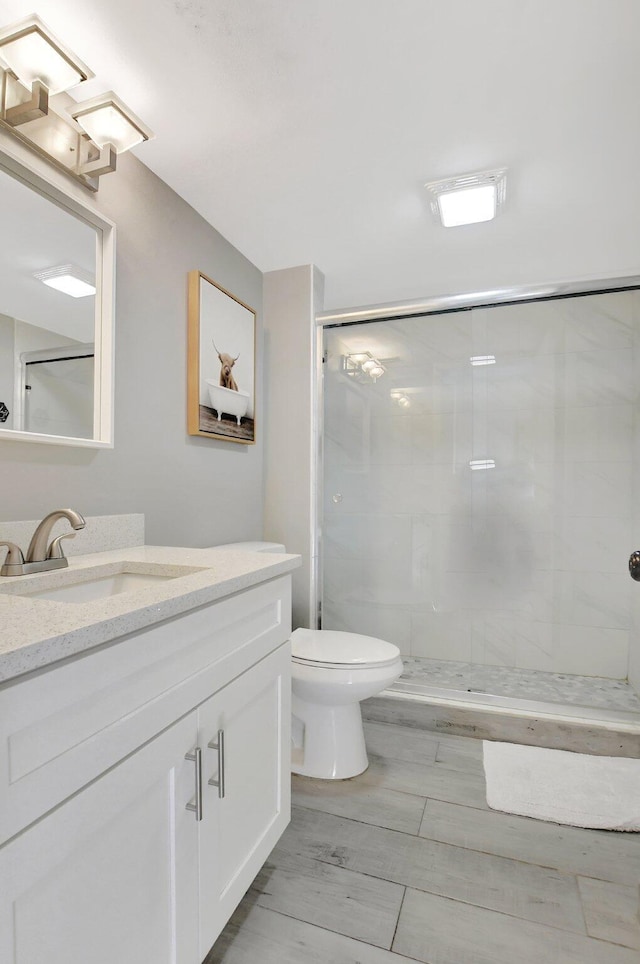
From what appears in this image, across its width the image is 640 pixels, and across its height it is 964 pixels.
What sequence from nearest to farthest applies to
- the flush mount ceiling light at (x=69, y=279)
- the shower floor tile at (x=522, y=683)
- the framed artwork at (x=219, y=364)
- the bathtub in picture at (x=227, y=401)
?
the flush mount ceiling light at (x=69, y=279) < the framed artwork at (x=219, y=364) < the bathtub in picture at (x=227, y=401) < the shower floor tile at (x=522, y=683)

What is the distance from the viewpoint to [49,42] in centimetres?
116

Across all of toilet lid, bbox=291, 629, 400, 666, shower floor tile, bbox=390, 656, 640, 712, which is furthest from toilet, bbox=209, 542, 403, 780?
shower floor tile, bbox=390, 656, 640, 712

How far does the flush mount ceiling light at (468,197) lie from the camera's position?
1.85 meters

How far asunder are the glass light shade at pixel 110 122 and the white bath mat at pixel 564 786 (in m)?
2.34

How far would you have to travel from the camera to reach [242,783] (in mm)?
1147

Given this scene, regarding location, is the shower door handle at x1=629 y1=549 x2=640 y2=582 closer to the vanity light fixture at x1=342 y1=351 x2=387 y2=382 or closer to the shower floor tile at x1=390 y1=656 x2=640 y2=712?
the shower floor tile at x1=390 y1=656 x2=640 y2=712

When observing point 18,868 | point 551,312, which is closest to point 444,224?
point 551,312

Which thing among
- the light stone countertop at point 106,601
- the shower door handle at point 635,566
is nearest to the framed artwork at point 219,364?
the light stone countertop at point 106,601

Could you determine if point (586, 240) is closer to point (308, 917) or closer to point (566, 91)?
point (566, 91)

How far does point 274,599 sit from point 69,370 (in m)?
0.87

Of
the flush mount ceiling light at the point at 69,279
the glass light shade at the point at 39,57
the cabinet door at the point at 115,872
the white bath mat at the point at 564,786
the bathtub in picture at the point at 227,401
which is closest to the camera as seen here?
the cabinet door at the point at 115,872

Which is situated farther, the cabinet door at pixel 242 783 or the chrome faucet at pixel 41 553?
the chrome faucet at pixel 41 553

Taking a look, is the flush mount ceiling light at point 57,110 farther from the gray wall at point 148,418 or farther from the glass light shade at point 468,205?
the glass light shade at point 468,205

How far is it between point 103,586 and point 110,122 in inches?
49.6
